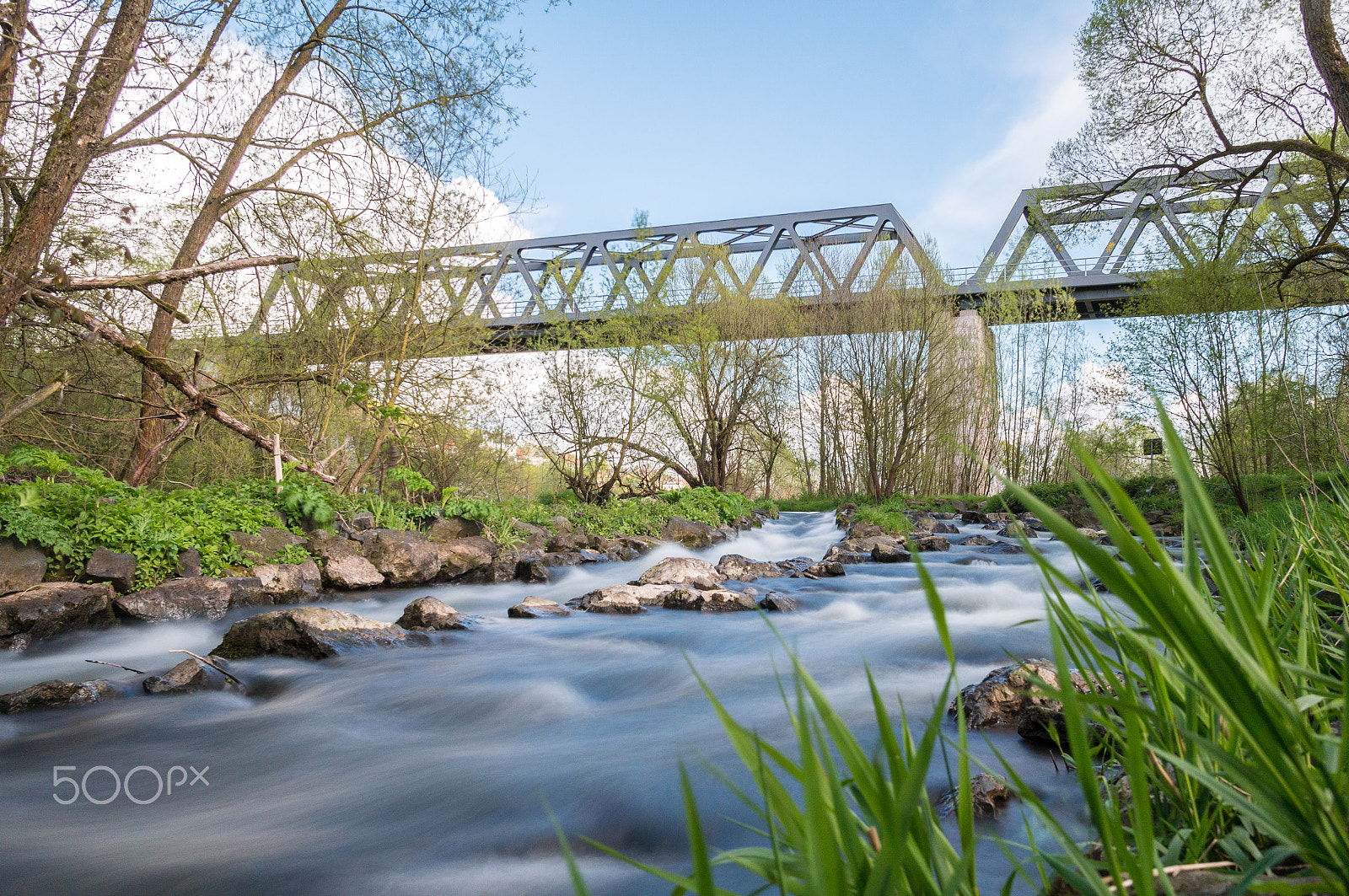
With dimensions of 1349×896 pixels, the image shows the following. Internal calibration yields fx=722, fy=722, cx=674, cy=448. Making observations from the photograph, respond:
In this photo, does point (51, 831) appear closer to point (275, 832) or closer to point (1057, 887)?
point (275, 832)

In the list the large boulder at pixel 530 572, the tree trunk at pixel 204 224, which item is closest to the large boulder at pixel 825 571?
the large boulder at pixel 530 572

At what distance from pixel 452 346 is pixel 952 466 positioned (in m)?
13.4

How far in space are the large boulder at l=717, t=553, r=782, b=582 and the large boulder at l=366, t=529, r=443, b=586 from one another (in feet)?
10.4

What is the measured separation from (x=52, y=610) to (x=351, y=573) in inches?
94.8

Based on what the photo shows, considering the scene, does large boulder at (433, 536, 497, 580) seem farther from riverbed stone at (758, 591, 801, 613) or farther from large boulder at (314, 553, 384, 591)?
riverbed stone at (758, 591, 801, 613)

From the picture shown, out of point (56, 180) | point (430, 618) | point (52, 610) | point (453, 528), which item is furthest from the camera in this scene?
point (453, 528)

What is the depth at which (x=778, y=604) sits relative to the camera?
631cm

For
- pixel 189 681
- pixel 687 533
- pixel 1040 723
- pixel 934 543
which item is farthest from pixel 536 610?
pixel 934 543

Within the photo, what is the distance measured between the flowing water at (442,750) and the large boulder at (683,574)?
45.1 inches

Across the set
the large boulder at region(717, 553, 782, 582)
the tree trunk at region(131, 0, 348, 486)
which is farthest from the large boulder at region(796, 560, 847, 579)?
the tree trunk at region(131, 0, 348, 486)

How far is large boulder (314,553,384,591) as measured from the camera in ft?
23.3

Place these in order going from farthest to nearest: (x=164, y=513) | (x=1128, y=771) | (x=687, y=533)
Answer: (x=687, y=533) < (x=164, y=513) < (x=1128, y=771)

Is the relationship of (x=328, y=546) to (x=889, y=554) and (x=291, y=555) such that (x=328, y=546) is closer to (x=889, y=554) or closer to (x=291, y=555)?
(x=291, y=555)

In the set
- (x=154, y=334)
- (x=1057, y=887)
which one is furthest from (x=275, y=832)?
(x=154, y=334)
